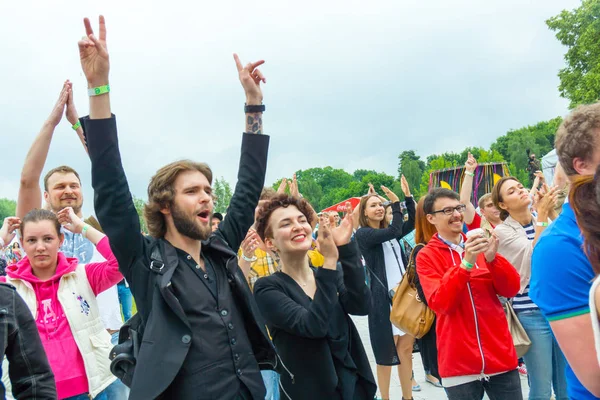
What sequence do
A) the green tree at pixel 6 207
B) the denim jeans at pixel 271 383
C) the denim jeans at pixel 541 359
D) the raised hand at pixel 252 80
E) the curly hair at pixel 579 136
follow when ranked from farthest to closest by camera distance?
the green tree at pixel 6 207 → the denim jeans at pixel 271 383 → the denim jeans at pixel 541 359 → the raised hand at pixel 252 80 → the curly hair at pixel 579 136

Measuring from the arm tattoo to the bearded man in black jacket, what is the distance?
Result: 0.44 m

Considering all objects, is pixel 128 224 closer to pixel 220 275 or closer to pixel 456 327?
pixel 220 275

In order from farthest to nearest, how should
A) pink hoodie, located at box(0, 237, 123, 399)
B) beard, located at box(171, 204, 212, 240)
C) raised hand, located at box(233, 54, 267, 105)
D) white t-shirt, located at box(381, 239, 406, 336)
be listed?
white t-shirt, located at box(381, 239, 406, 336) < pink hoodie, located at box(0, 237, 123, 399) < raised hand, located at box(233, 54, 267, 105) < beard, located at box(171, 204, 212, 240)

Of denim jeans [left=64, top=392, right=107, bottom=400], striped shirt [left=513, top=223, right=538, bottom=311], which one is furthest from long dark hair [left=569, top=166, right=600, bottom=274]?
denim jeans [left=64, top=392, right=107, bottom=400]

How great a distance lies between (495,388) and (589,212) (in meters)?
2.34

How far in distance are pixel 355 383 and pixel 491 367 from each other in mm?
1021

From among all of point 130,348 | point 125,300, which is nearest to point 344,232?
point 130,348

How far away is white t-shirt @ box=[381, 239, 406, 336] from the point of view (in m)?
6.36

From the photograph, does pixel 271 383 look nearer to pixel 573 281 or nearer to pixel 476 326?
pixel 476 326

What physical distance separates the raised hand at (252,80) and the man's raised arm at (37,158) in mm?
1320

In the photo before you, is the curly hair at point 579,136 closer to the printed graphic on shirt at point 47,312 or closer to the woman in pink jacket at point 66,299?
the woman in pink jacket at point 66,299

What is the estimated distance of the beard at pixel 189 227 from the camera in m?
2.59

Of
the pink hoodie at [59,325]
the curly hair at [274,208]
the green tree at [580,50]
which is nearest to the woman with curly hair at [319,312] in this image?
the curly hair at [274,208]

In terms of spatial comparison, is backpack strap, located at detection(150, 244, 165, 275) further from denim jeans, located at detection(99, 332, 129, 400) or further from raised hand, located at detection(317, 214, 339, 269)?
denim jeans, located at detection(99, 332, 129, 400)
